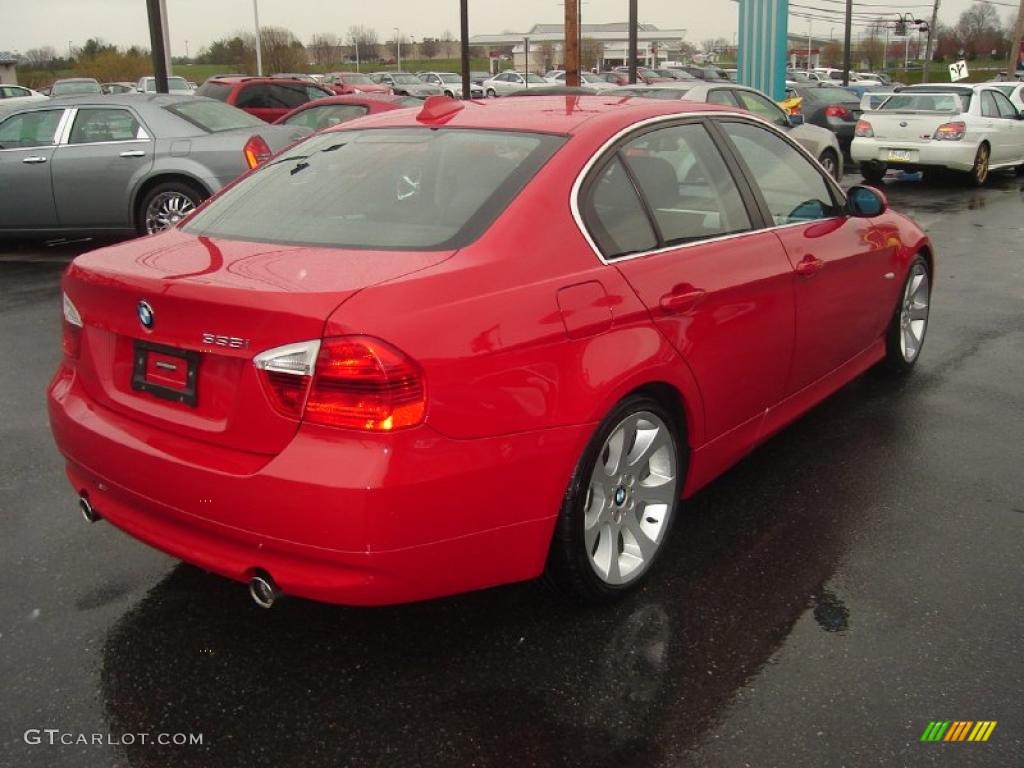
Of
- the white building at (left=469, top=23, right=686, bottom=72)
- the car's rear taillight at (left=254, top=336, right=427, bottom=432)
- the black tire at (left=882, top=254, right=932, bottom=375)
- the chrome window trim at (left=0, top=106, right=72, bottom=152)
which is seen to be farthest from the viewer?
the white building at (left=469, top=23, right=686, bottom=72)

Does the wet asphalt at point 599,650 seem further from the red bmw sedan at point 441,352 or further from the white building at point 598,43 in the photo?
the white building at point 598,43

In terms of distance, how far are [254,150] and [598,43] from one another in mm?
104713

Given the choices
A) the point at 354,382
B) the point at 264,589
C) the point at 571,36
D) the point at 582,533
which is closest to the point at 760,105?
the point at 571,36

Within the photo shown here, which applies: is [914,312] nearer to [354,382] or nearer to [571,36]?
[354,382]

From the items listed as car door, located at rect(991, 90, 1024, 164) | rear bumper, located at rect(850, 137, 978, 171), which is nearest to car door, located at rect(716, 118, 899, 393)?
rear bumper, located at rect(850, 137, 978, 171)

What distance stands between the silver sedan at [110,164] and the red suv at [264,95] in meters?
7.10

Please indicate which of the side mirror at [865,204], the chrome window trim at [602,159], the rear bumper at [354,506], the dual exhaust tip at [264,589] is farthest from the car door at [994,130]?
the dual exhaust tip at [264,589]

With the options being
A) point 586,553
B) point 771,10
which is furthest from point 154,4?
point 586,553

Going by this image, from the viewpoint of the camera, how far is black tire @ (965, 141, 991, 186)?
16.0 meters

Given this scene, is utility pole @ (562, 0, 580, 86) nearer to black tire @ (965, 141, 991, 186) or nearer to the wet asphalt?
black tire @ (965, 141, 991, 186)

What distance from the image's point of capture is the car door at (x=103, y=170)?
9938 millimetres

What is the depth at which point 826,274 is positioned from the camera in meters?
4.23

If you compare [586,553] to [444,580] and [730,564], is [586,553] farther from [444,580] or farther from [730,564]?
[730,564]

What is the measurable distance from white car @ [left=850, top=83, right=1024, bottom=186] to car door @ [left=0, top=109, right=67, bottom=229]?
39.2ft
